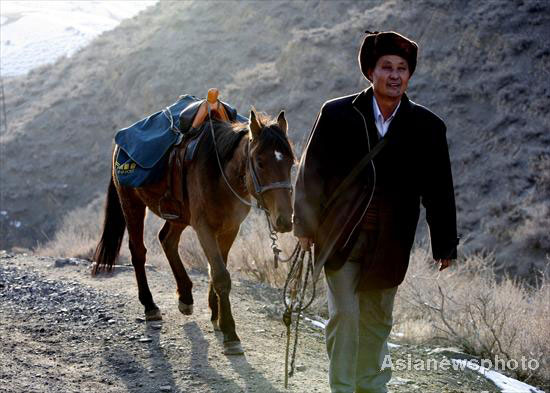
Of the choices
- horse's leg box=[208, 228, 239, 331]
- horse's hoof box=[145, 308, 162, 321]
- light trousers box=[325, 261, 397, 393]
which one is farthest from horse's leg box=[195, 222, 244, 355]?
light trousers box=[325, 261, 397, 393]

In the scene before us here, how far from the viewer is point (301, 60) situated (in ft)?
85.4

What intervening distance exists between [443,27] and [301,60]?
517 cm

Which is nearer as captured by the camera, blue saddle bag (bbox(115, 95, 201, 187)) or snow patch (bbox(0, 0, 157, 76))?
blue saddle bag (bbox(115, 95, 201, 187))

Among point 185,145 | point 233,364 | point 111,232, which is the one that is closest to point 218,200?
point 185,145

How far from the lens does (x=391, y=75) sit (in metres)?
3.99

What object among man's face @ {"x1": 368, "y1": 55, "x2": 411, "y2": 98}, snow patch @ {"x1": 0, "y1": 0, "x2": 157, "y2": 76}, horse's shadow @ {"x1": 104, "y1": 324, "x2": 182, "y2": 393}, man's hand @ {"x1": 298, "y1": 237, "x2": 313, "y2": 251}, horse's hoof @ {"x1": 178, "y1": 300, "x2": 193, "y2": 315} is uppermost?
snow patch @ {"x1": 0, "y1": 0, "x2": 157, "y2": 76}

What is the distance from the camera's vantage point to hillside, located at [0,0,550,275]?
57.6ft

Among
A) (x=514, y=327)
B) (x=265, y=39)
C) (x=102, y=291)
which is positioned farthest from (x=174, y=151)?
(x=265, y=39)

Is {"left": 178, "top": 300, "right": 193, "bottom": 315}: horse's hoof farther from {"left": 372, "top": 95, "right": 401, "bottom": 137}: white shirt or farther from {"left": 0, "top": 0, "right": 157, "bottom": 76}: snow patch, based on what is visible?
{"left": 0, "top": 0, "right": 157, "bottom": 76}: snow patch

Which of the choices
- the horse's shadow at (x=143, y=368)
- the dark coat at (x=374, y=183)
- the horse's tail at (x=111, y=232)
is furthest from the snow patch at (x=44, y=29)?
the dark coat at (x=374, y=183)

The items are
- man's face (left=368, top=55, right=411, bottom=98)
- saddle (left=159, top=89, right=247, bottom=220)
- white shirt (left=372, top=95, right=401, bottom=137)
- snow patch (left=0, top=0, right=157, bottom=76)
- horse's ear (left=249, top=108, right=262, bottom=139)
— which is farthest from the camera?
snow patch (left=0, top=0, right=157, bottom=76)

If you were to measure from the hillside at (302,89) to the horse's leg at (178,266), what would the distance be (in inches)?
364

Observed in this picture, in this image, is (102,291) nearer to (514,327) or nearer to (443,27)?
(514,327)

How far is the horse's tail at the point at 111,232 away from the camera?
8.00 m
